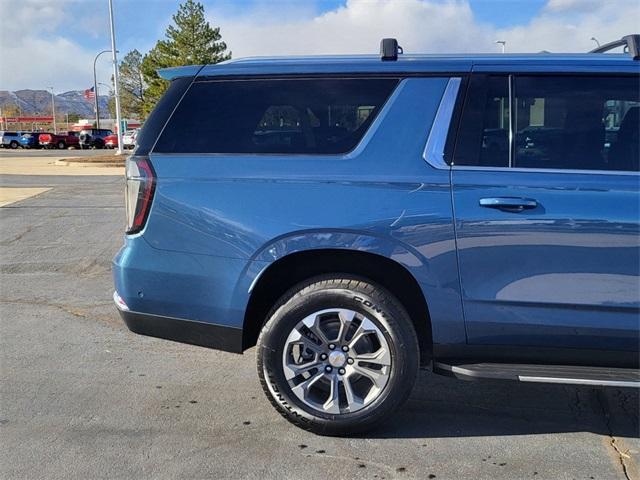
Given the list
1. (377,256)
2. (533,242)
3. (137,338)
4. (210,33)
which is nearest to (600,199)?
(533,242)

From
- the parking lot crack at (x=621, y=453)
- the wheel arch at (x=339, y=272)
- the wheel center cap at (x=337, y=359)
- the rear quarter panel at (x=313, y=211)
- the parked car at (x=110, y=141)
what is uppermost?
the parked car at (x=110, y=141)

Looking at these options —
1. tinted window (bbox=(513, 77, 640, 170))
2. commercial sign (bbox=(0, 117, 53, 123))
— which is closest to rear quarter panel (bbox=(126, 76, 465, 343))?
tinted window (bbox=(513, 77, 640, 170))

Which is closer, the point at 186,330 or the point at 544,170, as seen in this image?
the point at 544,170

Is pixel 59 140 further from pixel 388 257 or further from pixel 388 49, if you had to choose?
pixel 388 257

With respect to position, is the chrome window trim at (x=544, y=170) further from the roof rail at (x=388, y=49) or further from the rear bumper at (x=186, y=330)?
the rear bumper at (x=186, y=330)

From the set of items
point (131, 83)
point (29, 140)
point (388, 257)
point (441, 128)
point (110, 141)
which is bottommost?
point (388, 257)

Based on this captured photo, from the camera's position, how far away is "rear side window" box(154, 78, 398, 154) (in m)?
3.13

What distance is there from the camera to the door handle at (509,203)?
9.35 feet

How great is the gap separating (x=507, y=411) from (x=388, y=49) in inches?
89.3

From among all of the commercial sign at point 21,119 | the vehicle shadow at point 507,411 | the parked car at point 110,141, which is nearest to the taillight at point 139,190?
the vehicle shadow at point 507,411

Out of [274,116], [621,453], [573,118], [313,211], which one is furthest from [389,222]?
[621,453]

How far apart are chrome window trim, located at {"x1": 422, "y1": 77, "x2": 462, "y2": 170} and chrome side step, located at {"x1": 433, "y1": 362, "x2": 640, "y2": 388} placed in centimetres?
106

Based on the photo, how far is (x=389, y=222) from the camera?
293 cm

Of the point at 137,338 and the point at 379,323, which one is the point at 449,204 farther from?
the point at 137,338
